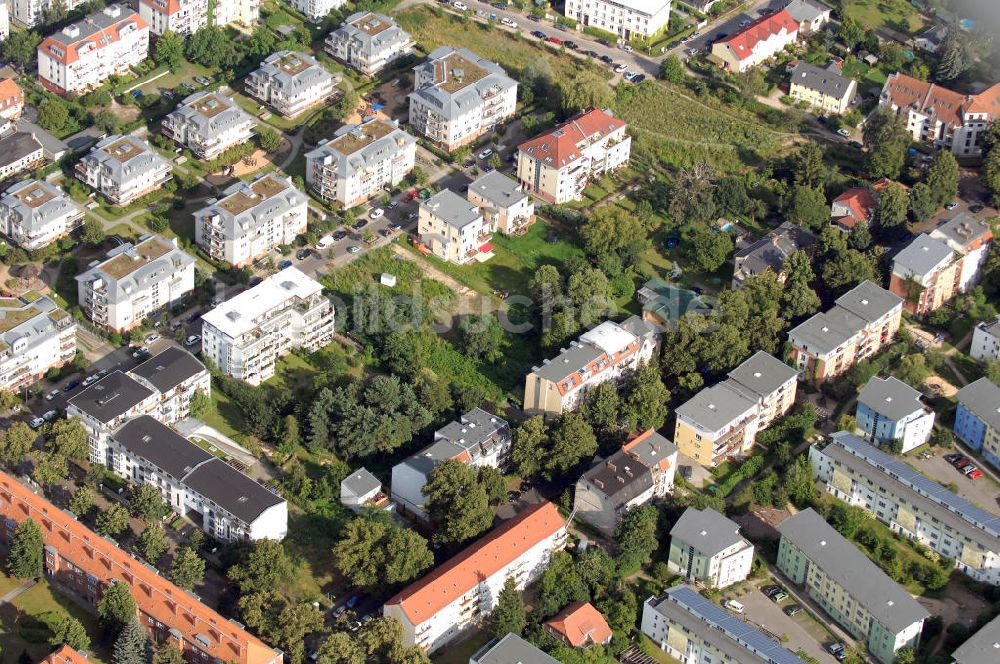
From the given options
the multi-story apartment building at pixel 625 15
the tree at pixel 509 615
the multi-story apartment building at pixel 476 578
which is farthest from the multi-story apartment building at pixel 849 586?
the multi-story apartment building at pixel 625 15

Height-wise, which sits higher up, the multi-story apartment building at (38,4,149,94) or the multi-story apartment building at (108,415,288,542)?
the multi-story apartment building at (38,4,149,94)

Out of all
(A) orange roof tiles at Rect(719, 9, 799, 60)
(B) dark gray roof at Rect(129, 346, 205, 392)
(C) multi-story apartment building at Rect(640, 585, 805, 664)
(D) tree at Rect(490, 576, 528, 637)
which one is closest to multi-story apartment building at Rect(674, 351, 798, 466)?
(C) multi-story apartment building at Rect(640, 585, 805, 664)

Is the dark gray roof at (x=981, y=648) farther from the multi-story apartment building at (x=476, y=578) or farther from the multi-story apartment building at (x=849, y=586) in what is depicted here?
the multi-story apartment building at (x=476, y=578)

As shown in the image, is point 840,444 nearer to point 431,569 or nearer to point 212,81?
point 431,569

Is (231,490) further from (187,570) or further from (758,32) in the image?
(758,32)

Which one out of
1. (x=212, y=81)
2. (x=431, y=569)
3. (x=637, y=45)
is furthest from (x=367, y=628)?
(x=637, y=45)

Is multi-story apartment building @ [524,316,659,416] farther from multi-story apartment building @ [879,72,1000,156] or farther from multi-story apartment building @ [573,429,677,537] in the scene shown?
multi-story apartment building @ [879,72,1000,156]

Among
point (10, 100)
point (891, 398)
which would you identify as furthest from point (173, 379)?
point (891, 398)
